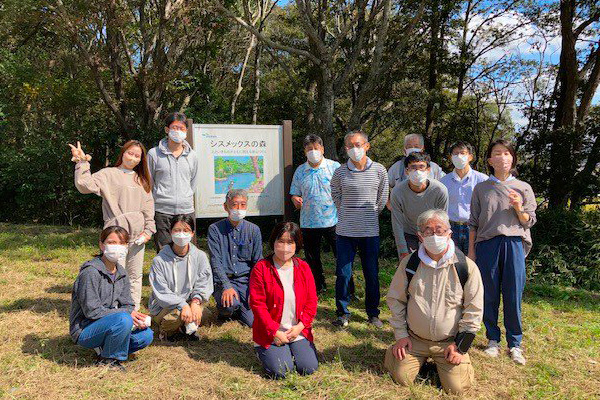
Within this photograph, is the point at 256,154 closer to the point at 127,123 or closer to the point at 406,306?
the point at 406,306

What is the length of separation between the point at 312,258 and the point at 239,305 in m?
1.25

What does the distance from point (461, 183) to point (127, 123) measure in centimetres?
882

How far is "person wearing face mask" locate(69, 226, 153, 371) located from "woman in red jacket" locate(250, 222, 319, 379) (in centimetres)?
94

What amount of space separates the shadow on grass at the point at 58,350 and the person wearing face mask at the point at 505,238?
135 inches

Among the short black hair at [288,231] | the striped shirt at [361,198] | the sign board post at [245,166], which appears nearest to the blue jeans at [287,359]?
the short black hair at [288,231]

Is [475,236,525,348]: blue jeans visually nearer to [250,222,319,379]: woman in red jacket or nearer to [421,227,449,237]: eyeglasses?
[421,227,449,237]: eyeglasses

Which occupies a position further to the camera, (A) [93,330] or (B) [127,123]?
(B) [127,123]

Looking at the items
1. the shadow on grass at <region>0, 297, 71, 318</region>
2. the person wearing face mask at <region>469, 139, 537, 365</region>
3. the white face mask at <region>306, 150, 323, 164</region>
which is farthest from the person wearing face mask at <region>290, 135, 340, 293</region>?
the shadow on grass at <region>0, 297, 71, 318</region>

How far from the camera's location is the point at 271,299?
375 cm

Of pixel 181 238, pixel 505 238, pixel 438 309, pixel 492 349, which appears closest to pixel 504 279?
pixel 505 238

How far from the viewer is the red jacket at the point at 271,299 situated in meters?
3.69

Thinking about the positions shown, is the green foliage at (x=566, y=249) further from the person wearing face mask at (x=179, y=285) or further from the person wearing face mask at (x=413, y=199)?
the person wearing face mask at (x=179, y=285)

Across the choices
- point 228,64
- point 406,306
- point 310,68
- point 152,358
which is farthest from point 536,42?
point 152,358

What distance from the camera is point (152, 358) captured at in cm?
390
